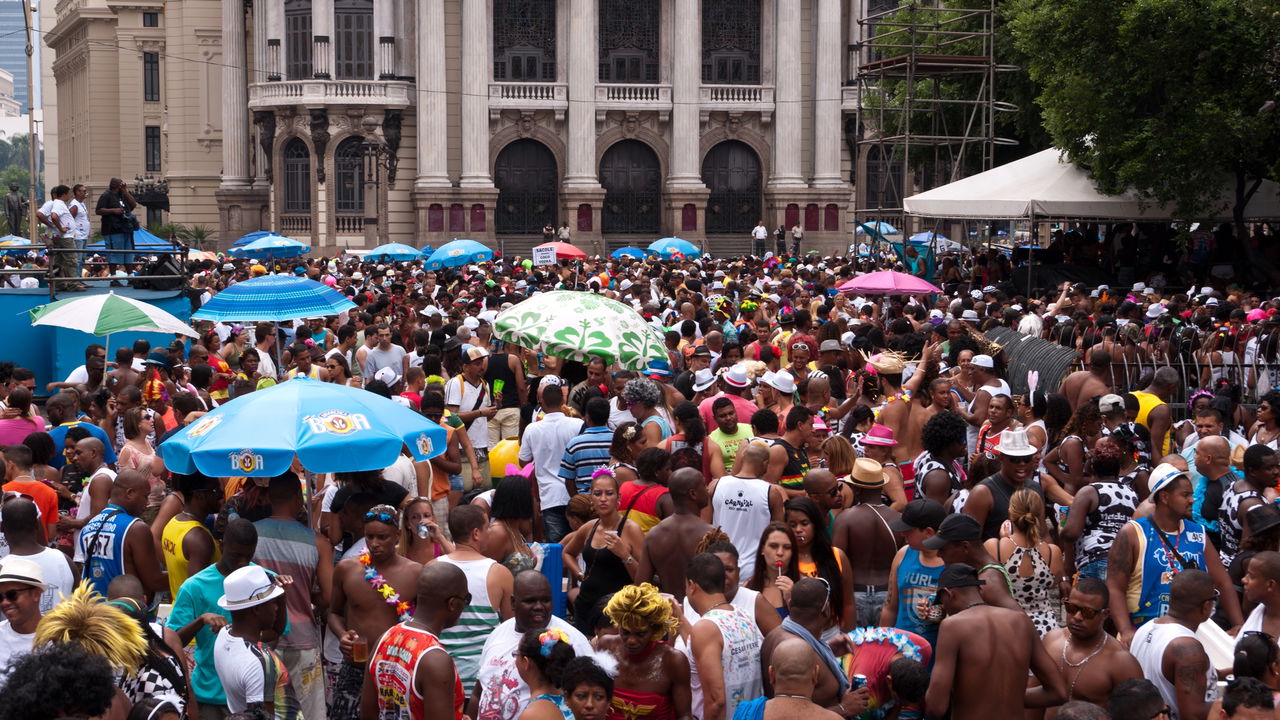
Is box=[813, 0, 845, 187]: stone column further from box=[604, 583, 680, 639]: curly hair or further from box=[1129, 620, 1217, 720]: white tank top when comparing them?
box=[604, 583, 680, 639]: curly hair

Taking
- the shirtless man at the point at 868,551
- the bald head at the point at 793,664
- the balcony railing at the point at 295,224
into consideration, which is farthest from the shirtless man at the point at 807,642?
the balcony railing at the point at 295,224

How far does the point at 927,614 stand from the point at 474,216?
42.8 m

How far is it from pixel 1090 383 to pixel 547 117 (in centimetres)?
3927

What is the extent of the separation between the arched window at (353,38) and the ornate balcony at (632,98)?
762 cm

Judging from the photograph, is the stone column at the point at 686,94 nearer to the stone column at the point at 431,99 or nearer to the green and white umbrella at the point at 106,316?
the stone column at the point at 431,99

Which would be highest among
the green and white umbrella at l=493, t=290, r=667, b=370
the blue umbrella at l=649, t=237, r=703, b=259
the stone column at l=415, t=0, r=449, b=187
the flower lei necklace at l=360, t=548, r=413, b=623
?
the stone column at l=415, t=0, r=449, b=187

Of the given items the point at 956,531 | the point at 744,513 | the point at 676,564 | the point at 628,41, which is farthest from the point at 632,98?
the point at 956,531

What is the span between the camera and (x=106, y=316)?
44.1 ft

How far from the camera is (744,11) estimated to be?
5091 centimetres

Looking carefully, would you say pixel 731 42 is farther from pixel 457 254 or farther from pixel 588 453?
pixel 588 453

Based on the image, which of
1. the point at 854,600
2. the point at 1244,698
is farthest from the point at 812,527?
the point at 1244,698

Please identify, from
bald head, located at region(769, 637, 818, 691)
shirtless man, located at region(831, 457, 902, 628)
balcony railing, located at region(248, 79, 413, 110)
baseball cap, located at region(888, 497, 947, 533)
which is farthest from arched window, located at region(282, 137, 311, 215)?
bald head, located at region(769, 637, 818, 691)

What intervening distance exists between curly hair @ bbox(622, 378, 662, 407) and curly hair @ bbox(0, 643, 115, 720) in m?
5.87

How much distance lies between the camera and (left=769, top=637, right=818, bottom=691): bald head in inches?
229
